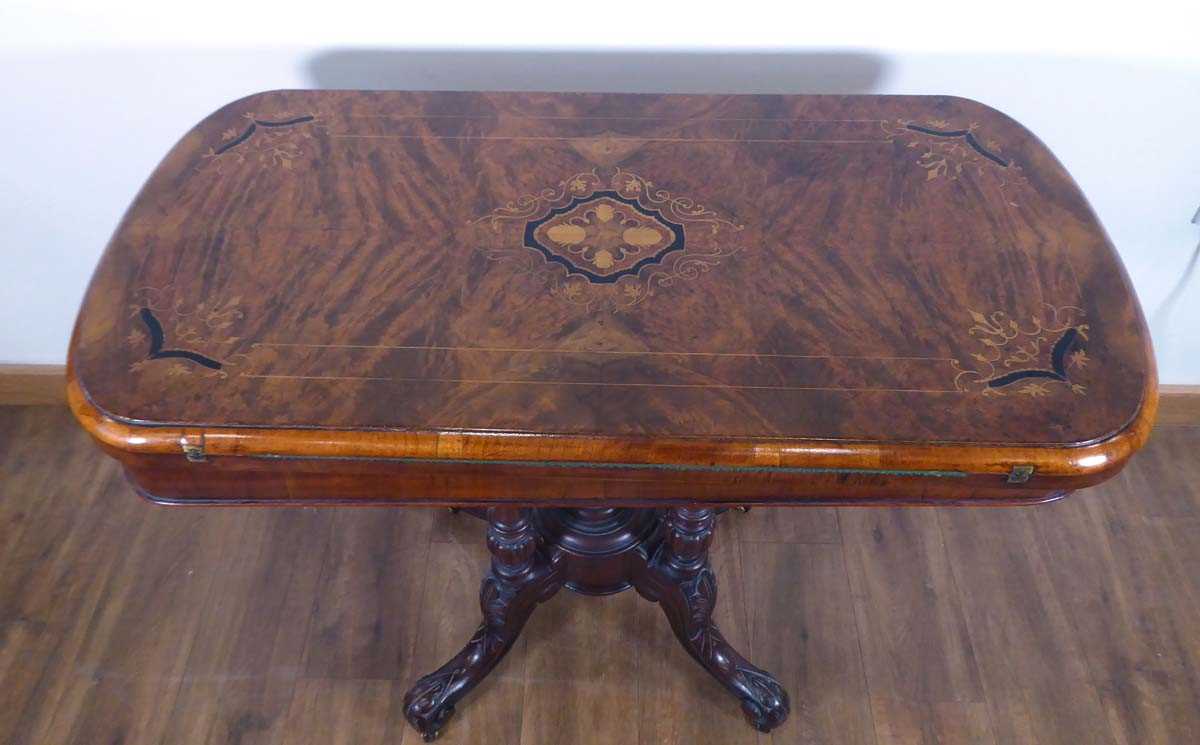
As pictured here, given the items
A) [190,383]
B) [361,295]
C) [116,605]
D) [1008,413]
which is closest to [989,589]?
[1008,413]

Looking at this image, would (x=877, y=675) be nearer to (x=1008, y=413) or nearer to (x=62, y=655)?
(x=1008, y=413)

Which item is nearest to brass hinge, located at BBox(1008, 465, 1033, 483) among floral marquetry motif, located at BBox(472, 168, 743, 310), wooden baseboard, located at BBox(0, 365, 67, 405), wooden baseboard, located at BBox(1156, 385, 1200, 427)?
floral marquetry motif, located at BBox(472, 168, 743, 310)

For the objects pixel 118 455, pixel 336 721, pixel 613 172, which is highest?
pixel 613 172

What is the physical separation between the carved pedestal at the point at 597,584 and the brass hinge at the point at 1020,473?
50cm

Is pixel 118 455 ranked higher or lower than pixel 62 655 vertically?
higher

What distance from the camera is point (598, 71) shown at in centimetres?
150

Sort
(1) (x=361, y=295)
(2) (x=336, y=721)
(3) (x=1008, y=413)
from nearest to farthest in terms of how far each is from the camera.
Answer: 1. (3) (x=1008, y=413)
2. (1) (x=361, y=295)
3. (2) (x=336, y=721)

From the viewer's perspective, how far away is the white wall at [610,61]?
4.67ft

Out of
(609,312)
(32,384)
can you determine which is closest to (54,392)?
(32,384)

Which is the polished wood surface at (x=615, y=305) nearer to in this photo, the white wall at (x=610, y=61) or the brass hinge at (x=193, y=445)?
the brass hinge at (x=193, y=445)

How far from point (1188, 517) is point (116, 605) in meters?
1.94

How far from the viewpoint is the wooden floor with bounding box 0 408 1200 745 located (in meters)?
1.57

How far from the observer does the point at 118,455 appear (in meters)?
0.98

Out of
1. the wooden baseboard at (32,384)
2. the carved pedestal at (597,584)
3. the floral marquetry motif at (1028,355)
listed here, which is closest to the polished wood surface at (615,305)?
the floral marquetry motif at (1028,355)
